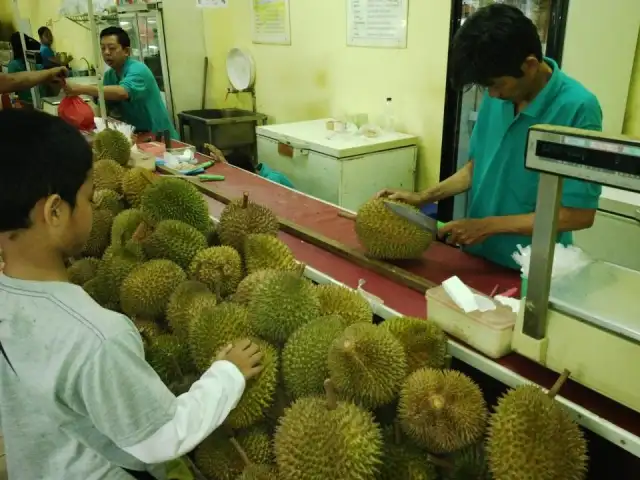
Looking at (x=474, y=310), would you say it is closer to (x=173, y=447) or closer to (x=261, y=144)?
(x=173, y=447)

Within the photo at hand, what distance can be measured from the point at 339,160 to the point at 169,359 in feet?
7.73

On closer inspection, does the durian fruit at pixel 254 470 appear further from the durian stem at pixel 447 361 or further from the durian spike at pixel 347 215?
the durian spike at pixel 347 215

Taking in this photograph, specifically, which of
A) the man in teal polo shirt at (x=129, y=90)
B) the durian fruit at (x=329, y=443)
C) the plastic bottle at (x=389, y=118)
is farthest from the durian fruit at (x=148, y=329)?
the plastic bottle at (x=389, y=118)

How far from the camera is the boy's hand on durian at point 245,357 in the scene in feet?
3.50

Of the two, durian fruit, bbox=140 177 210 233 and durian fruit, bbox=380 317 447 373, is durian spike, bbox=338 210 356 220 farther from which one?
durian fruit, bbox=380 317 447 373

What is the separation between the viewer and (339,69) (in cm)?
439

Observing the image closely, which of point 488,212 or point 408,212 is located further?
point 488,212

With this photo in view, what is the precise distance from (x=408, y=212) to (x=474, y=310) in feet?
1.69

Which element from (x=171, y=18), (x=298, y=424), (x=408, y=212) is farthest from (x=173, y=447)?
(x=171, y=18)

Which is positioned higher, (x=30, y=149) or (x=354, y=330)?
(x=30, y=149)

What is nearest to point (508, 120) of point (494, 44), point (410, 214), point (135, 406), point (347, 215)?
point (494, 44)

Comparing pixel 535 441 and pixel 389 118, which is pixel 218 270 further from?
pixel 389 118

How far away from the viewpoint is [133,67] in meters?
3.82

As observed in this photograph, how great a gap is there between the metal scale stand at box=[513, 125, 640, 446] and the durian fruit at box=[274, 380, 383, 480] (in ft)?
1.23
